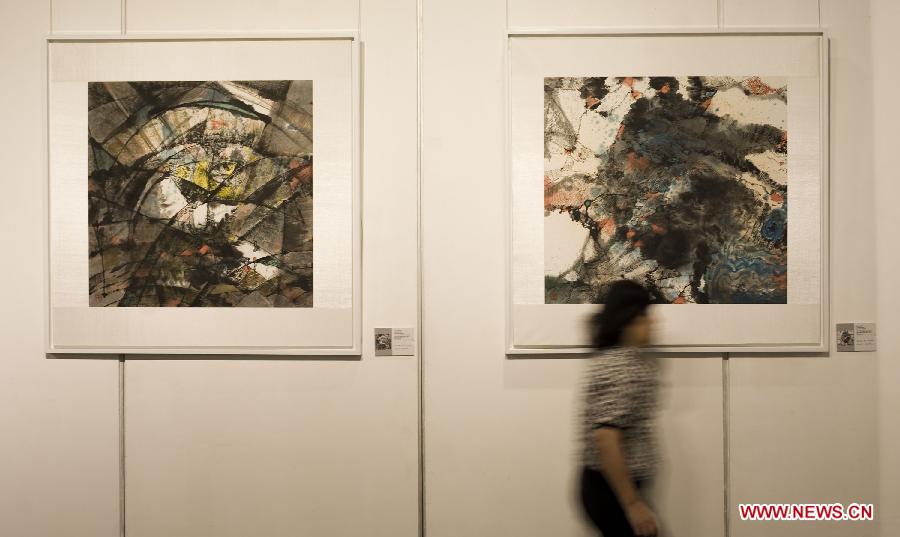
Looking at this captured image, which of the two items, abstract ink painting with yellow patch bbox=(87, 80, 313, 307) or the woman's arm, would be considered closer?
the woman's arm

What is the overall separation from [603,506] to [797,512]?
1157 mm

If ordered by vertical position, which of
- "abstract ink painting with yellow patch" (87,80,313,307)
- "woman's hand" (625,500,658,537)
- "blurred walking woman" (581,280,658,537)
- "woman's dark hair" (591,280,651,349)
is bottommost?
"woman's hand" (625,500,658,537)

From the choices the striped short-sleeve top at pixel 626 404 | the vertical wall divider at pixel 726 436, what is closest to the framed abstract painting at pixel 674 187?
the vertical wall divider at pixel 726 436

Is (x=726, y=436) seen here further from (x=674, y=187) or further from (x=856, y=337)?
(x=674, y=187)

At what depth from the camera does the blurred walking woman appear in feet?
5.80

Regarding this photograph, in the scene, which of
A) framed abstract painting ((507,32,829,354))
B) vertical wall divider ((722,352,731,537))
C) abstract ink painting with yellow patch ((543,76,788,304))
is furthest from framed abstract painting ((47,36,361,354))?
vertical wall divider ((722,352,731,537))

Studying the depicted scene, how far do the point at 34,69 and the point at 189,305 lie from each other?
1.27 meters

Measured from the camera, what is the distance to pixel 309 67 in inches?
92.8

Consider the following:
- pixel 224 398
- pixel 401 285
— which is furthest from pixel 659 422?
pixel 224 398

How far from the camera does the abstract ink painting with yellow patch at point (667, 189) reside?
2330 mm

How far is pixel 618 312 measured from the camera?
185cm

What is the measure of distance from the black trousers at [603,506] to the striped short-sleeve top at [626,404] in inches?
1.8

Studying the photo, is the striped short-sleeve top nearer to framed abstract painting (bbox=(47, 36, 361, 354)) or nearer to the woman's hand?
the woman's hand

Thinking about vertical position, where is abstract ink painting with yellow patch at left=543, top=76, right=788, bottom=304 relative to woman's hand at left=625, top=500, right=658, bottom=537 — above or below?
above
